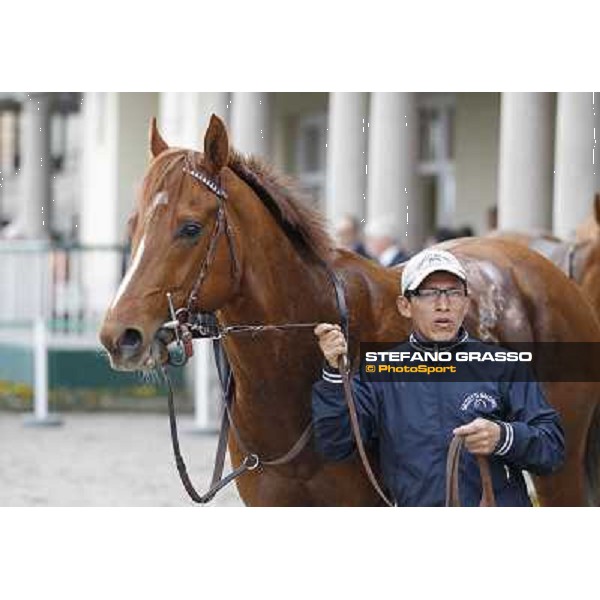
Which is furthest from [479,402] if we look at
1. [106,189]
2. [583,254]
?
[106,189]

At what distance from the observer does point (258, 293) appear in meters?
4.31

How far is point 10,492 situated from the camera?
25.7 feet

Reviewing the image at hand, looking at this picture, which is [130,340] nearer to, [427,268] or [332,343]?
[332,343]

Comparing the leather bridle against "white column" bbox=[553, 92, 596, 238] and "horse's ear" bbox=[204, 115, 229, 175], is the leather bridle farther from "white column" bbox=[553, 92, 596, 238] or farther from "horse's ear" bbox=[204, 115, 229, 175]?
"white column" bbox=[553, 92, 596, 238]

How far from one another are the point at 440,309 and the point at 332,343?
31cm

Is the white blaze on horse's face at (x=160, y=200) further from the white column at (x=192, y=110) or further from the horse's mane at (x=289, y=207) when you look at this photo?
the white column at (x=192, y=110)

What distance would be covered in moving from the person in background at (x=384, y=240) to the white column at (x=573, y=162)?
842 mm

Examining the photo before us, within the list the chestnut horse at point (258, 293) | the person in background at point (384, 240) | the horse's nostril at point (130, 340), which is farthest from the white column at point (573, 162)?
the horse's nostril at point (130, 340)

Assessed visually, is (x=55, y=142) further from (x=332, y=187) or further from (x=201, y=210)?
(x=201, y=210)

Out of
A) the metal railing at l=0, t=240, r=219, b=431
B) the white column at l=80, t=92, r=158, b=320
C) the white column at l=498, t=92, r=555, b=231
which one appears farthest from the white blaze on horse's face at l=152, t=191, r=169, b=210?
the metal railing at l=0, t=240, r=219, b=431

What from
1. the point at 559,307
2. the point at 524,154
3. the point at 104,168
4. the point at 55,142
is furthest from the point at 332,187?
the point at 559,307

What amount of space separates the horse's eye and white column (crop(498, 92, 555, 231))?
1.56 metres

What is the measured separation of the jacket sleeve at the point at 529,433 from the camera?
3701 mm
